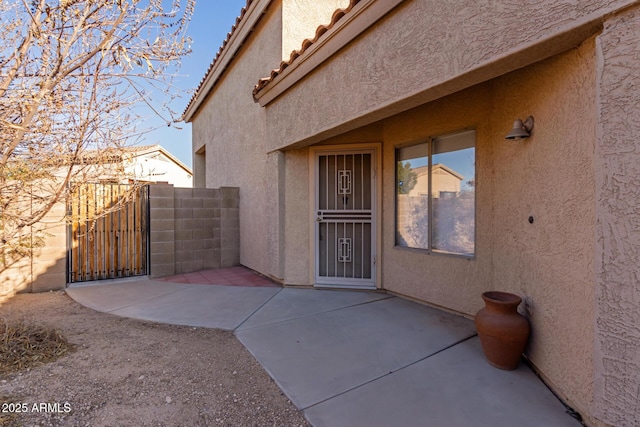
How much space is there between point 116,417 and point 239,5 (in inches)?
383

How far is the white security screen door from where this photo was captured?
705 centimetres

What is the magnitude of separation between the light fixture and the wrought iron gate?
294 inches

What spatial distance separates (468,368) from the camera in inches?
149

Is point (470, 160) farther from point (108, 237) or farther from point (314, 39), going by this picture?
point (108, 237)

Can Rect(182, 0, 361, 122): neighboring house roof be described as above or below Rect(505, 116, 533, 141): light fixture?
above

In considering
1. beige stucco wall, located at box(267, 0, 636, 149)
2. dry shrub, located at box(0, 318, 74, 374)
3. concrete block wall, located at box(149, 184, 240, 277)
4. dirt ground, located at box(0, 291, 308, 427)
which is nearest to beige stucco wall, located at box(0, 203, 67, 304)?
concrete block wall, located at box(149, 184, 240, 277)

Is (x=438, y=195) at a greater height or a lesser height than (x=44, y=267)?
greater

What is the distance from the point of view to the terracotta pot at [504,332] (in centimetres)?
365

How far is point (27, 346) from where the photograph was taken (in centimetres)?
408

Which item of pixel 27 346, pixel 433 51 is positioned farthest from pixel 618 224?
pixel 27 346


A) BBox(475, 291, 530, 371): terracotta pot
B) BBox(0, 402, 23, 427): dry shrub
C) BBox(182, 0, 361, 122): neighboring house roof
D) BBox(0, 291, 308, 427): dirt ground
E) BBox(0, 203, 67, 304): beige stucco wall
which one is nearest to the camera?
BBox(0, 402, 23, 427): dry shrub

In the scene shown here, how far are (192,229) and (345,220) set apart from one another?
457 centimetres

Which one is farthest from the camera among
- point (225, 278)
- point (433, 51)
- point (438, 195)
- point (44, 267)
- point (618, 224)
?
point (225, 278)

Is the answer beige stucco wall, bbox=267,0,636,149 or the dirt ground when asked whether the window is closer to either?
beige stucco wall, bbox=267,0,636,149
